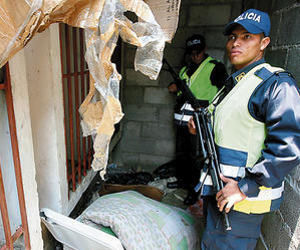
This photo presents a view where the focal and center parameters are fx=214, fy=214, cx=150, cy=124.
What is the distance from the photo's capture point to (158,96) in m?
2.60

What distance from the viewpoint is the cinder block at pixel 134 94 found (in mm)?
2636

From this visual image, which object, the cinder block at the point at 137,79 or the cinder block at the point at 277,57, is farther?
the cinder block at the point at 137,79

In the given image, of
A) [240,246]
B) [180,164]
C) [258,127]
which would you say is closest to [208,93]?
[180,164]

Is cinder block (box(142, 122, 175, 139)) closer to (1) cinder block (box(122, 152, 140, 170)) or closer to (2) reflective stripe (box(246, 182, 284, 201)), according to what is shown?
(1) cinder block (box(122, 152, 140, 170))

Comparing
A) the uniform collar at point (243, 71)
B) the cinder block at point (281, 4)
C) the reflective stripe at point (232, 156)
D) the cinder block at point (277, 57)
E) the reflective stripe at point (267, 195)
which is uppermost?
the cinder block at point (281, 4)

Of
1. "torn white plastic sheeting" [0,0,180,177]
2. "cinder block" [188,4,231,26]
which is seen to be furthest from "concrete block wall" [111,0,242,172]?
"torn white plastic sheeting" [0,0,180,177]

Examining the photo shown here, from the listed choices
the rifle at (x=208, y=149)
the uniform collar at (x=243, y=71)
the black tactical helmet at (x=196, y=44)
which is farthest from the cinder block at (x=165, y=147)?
the uniform collar at (x=243, y=71)

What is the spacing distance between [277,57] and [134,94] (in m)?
1.64

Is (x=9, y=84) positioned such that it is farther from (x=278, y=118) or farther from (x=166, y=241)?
(x=166, y=241)

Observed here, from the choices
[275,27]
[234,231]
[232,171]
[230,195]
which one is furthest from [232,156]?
[275,27]

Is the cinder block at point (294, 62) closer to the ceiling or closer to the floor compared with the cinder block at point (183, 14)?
closer to the floor

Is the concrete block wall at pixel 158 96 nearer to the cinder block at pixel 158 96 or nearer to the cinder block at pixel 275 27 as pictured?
the cinder block at pixel 158 96

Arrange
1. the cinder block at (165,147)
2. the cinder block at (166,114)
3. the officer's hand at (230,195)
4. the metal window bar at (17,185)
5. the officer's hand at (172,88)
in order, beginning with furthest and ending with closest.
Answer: the cinder block at (165,147)
the cinder block at (166,114)
the officer's hand at (172,88)
the officer's hand at (230,195)
the metal window bar at (17,185)

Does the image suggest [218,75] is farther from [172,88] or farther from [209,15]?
[209,15]
